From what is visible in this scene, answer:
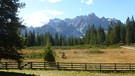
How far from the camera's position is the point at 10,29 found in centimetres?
3334

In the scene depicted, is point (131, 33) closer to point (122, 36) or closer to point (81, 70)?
point (122, 36)

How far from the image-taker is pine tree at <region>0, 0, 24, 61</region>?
33281mm

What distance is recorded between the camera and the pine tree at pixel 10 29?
3328 cm

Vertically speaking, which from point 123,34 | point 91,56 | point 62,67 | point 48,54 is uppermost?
point 123,34

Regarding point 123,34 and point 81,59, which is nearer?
point 81,59

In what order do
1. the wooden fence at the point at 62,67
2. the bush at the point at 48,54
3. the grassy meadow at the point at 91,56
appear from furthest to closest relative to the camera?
1. the grassy meadow at the point at 91,56
2. the bush at the point at 48,54
3. the wooden fence at the point at 62,67

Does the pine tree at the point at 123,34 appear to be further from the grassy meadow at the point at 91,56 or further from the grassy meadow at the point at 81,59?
the grassy meadow at the point at 81,59

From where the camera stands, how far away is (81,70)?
44406 mm

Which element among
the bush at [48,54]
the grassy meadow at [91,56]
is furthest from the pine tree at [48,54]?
the grassy meadow at [91,56]

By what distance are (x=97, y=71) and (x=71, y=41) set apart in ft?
507

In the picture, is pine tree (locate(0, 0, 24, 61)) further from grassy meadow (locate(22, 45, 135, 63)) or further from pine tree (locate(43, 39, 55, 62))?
pine tree (locate(43, 39, 55, 62))

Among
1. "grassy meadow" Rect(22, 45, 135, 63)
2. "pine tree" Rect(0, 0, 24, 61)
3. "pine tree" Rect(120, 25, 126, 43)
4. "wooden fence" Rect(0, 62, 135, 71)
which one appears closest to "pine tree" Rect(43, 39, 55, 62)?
"grassy meadow" Rect(22, 45, 135, 63)

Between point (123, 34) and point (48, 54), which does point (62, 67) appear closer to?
point (48, 54)

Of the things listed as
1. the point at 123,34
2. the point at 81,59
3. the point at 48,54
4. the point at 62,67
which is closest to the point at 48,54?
the point at 48,54
